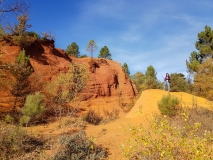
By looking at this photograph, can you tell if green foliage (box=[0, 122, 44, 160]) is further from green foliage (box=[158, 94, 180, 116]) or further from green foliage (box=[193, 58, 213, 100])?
green foliage (box=[193, 58, 213, 100])

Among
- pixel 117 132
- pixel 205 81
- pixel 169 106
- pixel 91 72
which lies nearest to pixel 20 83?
pixel 117 132

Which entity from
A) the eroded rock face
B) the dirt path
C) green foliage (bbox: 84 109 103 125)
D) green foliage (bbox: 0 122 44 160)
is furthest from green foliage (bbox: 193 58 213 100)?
green foliage (bbox: 0 122 44 160)

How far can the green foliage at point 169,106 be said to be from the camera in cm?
1264

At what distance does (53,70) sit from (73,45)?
17375 mm

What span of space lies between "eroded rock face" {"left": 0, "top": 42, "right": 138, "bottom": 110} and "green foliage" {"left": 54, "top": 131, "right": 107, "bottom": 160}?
10465mm

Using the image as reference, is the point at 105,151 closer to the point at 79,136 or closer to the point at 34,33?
the point at 79,136

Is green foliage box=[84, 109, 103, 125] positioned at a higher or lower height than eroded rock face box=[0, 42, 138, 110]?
lower

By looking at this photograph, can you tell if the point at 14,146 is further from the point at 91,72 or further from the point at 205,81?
the point at 91,72

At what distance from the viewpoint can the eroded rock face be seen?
20.1 m

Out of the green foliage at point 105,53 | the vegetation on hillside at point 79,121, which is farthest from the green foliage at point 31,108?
the green foliage at point 105,53

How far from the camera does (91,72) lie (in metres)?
27.6

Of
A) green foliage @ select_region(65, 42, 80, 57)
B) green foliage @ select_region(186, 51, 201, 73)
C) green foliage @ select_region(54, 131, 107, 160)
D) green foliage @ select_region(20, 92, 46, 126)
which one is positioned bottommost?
green foliage @ select_region(54, 131, 107, 160)

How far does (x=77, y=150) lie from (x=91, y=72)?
20324mm

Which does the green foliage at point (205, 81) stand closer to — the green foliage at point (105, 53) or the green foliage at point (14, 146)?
the green foliage at point (14, 146)
